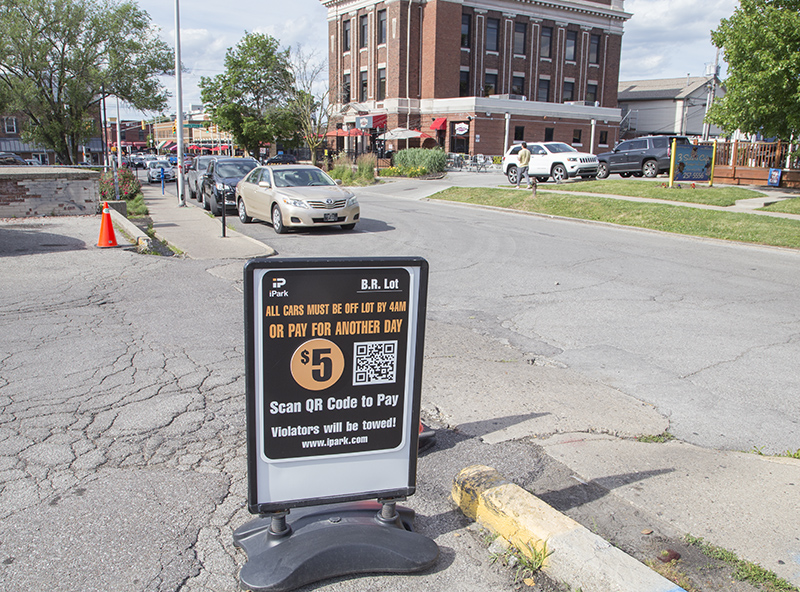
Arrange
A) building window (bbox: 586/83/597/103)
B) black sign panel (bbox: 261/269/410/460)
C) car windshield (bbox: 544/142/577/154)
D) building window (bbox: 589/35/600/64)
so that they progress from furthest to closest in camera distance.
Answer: building window (bbox: 586/83/597/103) < building window (bbox: 589/35/600/64) < car windshield (bbox: 544/142/577/154) < black sign panel (bbox: 261/269/410/460)

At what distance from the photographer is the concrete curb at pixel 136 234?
12120 mm

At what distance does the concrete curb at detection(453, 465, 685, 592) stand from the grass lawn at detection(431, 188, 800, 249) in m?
13.2

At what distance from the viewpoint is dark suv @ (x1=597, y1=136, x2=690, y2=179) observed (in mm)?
28266

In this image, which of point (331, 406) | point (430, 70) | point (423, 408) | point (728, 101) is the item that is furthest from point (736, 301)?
point (430, 70)

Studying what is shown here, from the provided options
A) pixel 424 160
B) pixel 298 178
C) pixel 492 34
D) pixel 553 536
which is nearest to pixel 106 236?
pixel 298 178

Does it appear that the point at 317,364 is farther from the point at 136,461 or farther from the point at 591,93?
the point at 591,93

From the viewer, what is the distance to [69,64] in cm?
3828

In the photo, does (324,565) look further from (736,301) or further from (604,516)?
(736,301)

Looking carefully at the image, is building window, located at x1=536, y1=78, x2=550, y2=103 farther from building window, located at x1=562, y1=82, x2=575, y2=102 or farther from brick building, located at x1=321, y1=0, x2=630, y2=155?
building window, located at x1=562, y1=82, x2=575, y2=102

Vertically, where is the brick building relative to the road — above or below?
above

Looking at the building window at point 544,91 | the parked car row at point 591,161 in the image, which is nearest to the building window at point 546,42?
the building window at point 544,91

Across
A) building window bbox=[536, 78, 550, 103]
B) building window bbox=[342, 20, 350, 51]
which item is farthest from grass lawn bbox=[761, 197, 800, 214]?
building window bbox=[342, 20, 350, 51]

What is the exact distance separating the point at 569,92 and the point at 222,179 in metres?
48.2

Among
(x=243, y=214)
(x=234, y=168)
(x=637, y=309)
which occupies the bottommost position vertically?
(x=637, y=309)
